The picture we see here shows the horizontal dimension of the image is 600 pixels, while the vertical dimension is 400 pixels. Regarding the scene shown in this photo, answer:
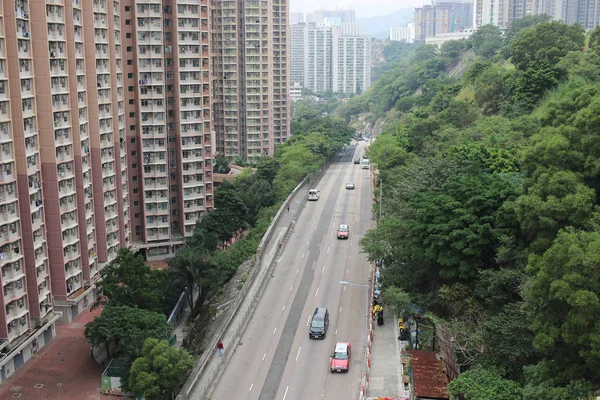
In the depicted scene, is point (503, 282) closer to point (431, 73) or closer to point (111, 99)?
point (111, 99)

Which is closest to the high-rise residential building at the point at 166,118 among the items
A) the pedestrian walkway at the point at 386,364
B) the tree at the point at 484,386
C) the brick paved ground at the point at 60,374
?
the brick paved ground at the point at 60,374

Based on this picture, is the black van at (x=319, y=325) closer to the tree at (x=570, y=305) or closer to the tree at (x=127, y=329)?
the tree at (x=127, y=329)

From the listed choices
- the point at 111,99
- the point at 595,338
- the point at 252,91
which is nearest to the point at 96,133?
the point at 111,99

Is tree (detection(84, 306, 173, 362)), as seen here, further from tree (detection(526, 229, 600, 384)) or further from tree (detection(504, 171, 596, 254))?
tree (detection(526, 229, 600, 384))

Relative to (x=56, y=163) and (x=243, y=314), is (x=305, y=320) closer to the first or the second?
(x=243, y=314)

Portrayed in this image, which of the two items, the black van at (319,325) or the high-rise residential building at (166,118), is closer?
the black van at (319,325)

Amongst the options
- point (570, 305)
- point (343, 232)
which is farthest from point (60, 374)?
point (570, 305)

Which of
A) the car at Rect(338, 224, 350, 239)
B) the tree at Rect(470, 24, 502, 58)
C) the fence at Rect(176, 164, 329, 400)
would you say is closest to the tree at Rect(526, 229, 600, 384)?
the fence at Rect(176, 164, 329, 400)
